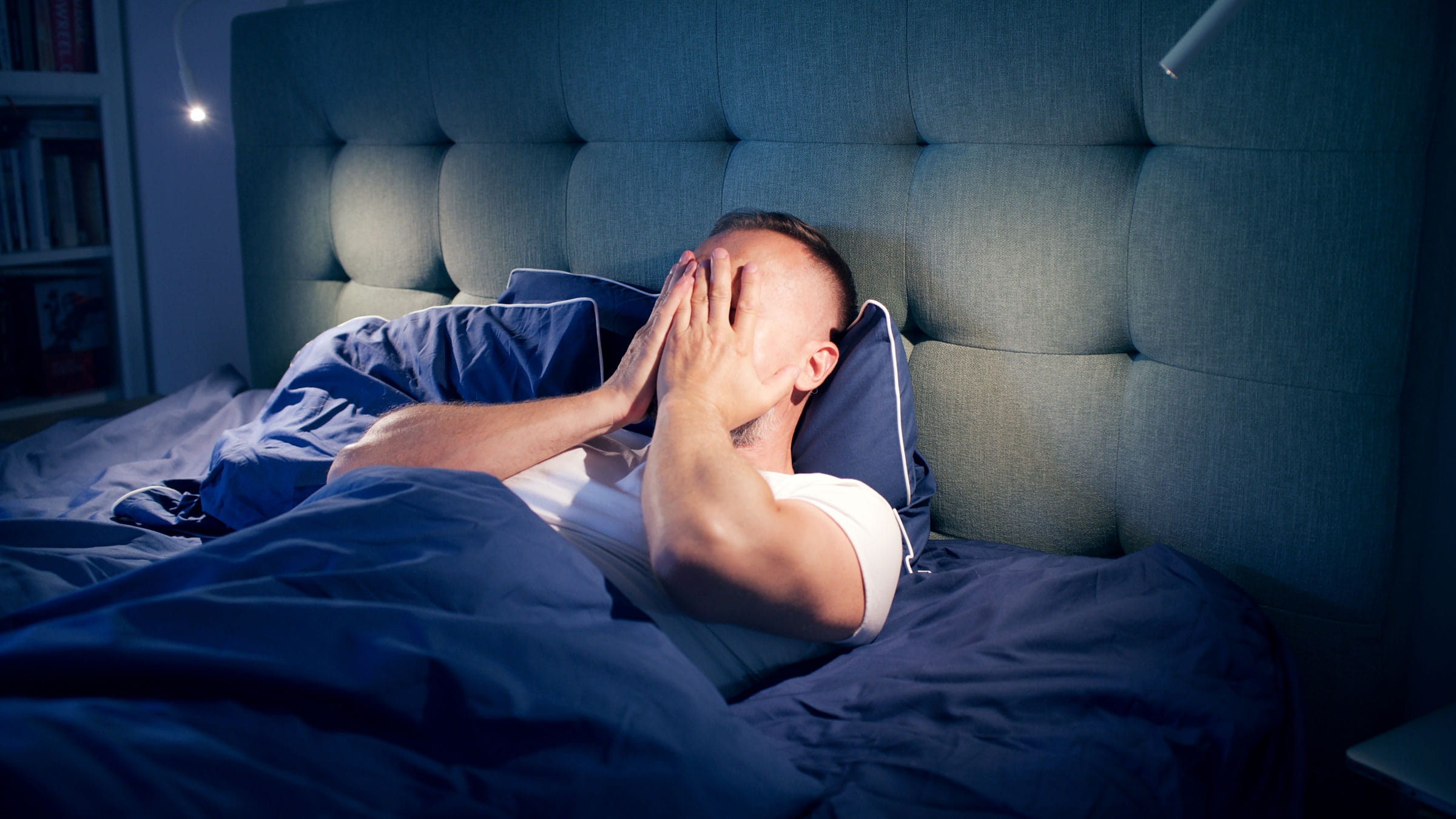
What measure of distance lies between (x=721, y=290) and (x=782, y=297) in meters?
0.09

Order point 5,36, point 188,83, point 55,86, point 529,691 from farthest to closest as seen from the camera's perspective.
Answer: point 55,86
point 5,36
point 188,83
point 529,691

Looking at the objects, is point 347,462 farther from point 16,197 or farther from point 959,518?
point 16,197

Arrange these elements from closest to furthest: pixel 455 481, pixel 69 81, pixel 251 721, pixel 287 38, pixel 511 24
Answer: pixel 251 721 → pixel 455 481 → pixel 511 24 → pixel 287 38 → pixel 69 81

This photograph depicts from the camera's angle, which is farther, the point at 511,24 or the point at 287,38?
the point at 287,38

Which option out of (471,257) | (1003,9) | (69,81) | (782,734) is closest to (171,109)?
(69,81)

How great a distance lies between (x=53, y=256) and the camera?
7.82ft

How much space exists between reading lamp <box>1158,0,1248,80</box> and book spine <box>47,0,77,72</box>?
272 centimetres

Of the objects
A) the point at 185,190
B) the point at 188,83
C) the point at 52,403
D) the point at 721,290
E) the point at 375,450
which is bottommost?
the point at 52,403

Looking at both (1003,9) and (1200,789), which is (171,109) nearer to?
(1003,9)

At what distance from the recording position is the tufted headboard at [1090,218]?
0.96 meters

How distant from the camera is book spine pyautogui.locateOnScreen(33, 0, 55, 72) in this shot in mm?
2295

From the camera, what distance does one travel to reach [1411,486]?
1.00 metres

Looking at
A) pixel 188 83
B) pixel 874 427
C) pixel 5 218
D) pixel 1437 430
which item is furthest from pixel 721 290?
pixel 5 218

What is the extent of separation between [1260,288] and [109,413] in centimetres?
269
